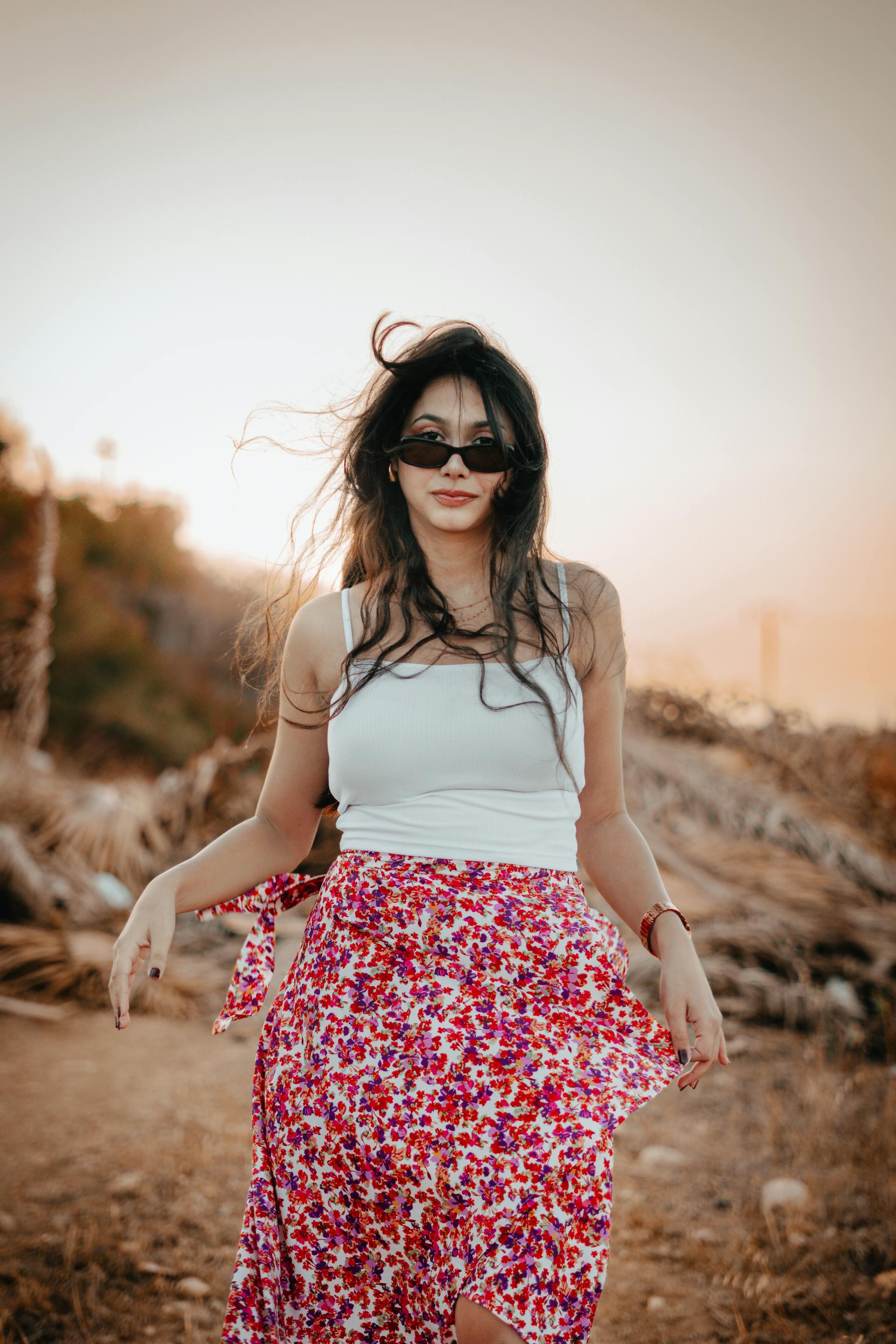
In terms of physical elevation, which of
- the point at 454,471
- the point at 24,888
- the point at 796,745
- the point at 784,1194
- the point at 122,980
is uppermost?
the point at 454,471

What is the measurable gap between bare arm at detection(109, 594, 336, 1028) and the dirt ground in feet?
4.27

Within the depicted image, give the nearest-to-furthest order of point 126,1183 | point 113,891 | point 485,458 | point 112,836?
1. point 485,458
2. point 126,1183
3. point 113,891
4. point 112,836

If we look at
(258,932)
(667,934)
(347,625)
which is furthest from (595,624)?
(258,932)

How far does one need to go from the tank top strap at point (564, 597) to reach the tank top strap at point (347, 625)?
412mm

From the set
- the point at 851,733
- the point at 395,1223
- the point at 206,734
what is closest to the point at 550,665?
the point at 395,1223

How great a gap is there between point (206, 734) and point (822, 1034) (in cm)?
524

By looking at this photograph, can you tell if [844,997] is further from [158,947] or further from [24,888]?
[24,888]

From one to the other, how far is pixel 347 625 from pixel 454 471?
0.37 m

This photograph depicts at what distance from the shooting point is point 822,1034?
4301mm

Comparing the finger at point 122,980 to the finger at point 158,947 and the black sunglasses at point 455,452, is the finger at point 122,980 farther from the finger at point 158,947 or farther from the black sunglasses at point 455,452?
the black sunglasses at point 455,452

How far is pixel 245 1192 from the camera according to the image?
10.4 ft

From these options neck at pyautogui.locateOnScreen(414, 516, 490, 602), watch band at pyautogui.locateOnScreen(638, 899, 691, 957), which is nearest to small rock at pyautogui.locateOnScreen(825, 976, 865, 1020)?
watch band at pyautogui.locateOnScreen(638, 899, 691, 957)

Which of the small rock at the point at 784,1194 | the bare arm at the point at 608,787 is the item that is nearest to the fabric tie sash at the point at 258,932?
the bare arm at the point at 608,787

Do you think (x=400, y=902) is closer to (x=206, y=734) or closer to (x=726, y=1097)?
(x=726, y=1097)
